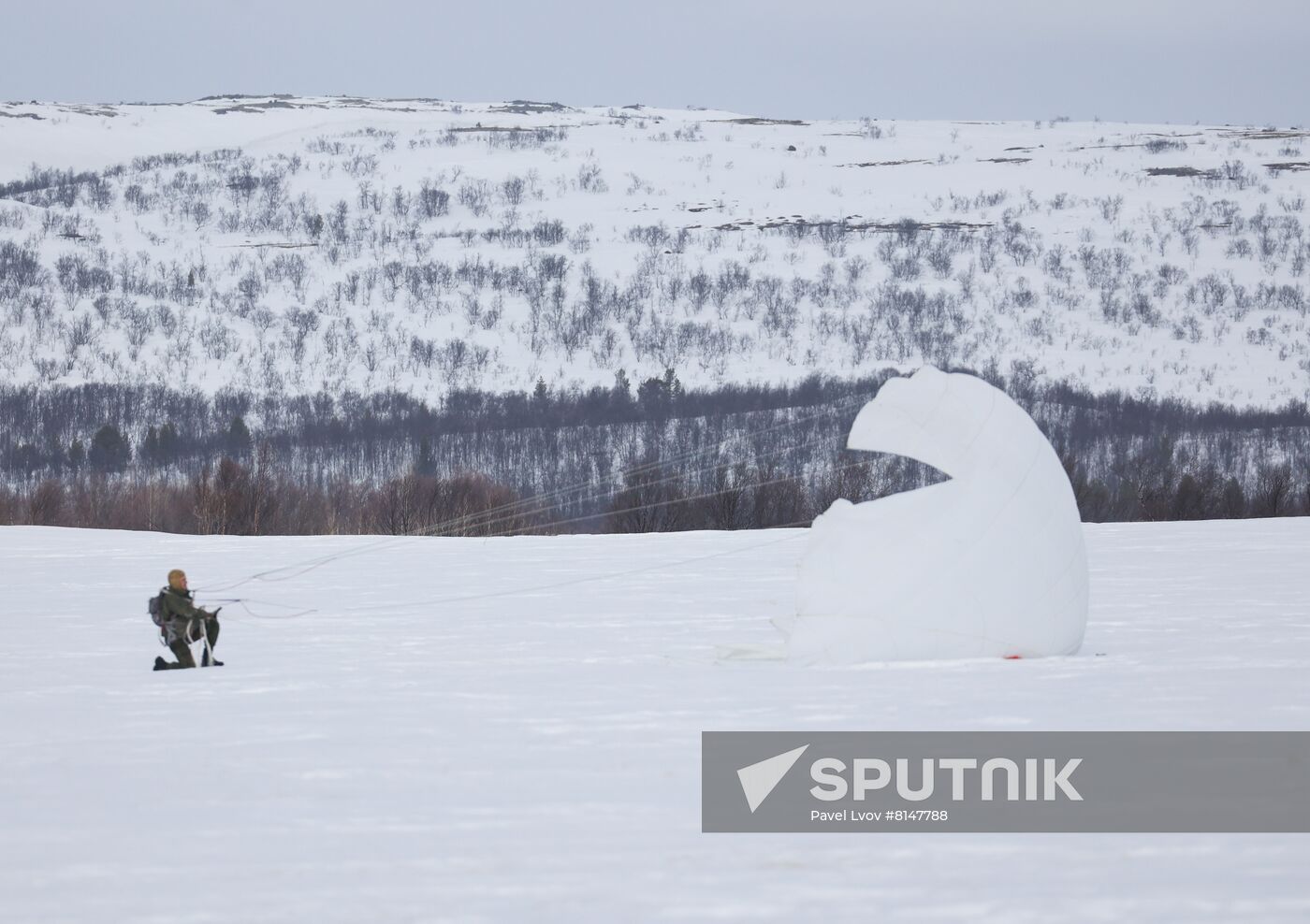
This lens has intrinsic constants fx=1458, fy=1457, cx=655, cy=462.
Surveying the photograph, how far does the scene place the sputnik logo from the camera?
8.02 m

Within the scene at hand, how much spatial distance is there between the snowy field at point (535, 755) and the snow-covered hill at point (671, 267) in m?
98.7

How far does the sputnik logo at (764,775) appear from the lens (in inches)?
316

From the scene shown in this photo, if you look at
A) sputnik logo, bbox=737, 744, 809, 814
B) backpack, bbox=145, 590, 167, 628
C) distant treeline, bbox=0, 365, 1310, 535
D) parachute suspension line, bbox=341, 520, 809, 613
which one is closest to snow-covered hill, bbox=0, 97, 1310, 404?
distant treeline, bbox=0, 365, 1310, 535

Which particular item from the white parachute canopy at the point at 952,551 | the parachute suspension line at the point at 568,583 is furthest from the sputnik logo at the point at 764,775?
the parachute suspension line at the point at 568,583

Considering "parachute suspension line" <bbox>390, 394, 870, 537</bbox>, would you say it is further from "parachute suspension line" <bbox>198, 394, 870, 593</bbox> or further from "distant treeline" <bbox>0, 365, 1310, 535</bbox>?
"distant treeline" <bbox>0, 365, 1310, 535</bbox>

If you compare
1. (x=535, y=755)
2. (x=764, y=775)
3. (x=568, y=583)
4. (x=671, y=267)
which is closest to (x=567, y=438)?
(x=671, y=267)

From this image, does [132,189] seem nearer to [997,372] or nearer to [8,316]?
[8,316]

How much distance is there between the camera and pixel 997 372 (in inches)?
4434

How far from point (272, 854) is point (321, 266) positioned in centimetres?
13098

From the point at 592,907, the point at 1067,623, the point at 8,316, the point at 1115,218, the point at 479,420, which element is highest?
the point at 1115,218

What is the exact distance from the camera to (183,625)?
1334 cm

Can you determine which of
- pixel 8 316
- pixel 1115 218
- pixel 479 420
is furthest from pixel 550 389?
pixel 1115 218

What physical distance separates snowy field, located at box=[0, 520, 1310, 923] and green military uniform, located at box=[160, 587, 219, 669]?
37cm

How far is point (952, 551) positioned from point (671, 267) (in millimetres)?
120248
